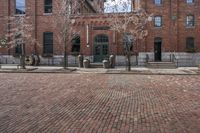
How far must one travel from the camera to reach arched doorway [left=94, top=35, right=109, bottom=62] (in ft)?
132

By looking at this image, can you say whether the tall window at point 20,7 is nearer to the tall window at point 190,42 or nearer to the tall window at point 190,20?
the tall window at point 190,20

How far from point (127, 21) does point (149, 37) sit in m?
8.05

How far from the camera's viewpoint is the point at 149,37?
39.8 m

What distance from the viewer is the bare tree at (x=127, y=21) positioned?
3211 centimetres

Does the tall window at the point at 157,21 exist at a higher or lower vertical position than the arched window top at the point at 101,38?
higher

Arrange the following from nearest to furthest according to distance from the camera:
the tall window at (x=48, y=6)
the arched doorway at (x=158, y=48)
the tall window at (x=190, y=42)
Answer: the tall window at (x=190, y=42)
the arched doorway at (x=158, y=48)
the tall window at (x=48, y=6)

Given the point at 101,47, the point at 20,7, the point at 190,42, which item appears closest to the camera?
the point at 190,42

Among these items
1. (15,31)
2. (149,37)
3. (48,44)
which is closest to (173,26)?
(149,37)

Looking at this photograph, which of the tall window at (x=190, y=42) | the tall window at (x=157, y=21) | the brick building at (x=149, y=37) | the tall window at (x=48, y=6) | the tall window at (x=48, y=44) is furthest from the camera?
the tall window at (x=48, y=6)

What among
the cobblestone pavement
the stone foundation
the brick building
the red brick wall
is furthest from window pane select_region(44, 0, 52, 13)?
the cobblestone pavement

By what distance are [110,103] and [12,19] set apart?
102 feet

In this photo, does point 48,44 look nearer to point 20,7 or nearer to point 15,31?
point 15,31

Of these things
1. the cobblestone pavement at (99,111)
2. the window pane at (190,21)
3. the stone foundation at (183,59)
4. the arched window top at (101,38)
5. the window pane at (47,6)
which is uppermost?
the window pane at (47,6)

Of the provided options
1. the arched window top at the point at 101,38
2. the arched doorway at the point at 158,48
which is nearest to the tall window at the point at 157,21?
the arched doorway at the point at 158,48
